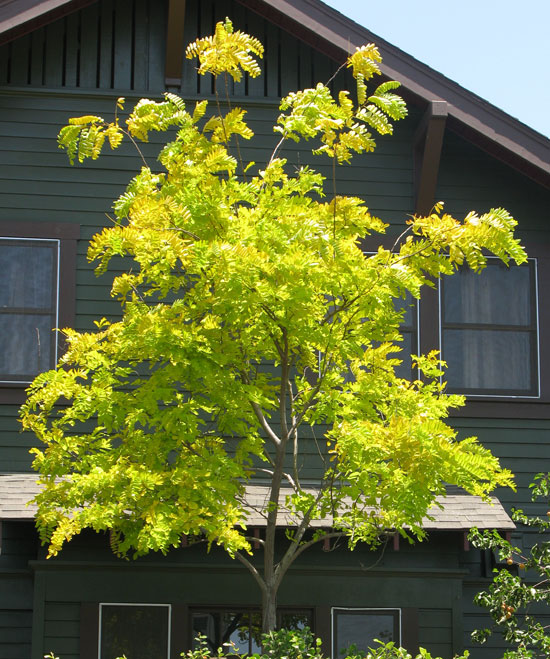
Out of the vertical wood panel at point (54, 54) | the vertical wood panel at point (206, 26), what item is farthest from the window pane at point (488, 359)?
the vertical wood panel at point (54, 54)

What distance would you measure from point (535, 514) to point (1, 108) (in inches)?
282

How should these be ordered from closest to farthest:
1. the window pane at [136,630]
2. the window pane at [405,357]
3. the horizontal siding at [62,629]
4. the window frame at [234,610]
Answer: the horizontal siding at [62,629], the window pane at [136,630], the window frame at [234,610], the window pane at [405,357]

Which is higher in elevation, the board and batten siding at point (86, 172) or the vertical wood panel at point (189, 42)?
the vertical wood panel at point (189, 42)

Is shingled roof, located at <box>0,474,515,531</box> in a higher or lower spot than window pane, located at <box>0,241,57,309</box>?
lower

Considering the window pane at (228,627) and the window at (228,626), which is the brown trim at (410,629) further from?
the window pane at (228,627)

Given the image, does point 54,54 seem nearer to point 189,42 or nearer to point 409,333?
point 189,42

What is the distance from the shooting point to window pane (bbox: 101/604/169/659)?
1107cm

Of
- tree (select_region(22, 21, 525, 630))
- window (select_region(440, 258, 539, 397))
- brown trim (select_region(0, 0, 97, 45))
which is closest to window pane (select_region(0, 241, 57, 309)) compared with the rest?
brown trim (select_region(0, 0, 97, 45))

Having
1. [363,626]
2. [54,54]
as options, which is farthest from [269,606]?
[54,54]

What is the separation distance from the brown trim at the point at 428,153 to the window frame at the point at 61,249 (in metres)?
3.74

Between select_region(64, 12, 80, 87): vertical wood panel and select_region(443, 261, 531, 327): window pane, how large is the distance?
4671 mm

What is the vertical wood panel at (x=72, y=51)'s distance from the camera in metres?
12.5

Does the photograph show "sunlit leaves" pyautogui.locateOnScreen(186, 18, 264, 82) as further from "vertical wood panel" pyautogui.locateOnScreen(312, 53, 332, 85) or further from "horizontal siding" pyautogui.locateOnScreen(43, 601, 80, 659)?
"horizontal siding" pyautogui.locateOnScreen(43, 601, 80, 659)

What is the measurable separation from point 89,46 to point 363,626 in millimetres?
6864
